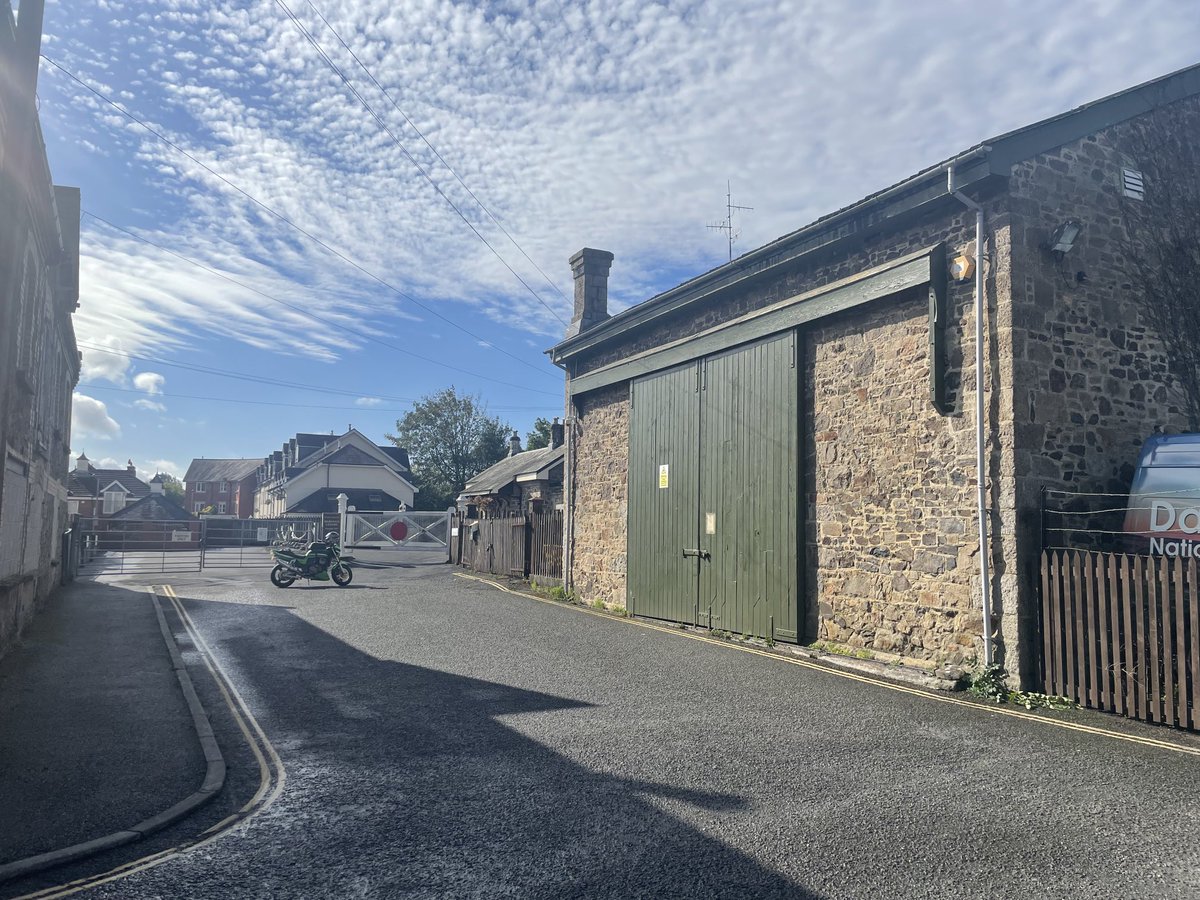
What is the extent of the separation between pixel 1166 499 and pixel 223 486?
89606 mm

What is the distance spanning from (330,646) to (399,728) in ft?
15.0

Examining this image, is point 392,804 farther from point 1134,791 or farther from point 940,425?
point 940,425

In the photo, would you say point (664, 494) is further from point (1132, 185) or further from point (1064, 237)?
point (1132, 185)

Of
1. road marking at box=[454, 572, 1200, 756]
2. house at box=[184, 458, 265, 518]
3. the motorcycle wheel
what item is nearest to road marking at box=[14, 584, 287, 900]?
road marking at box=[454, 572, 1200, 756]

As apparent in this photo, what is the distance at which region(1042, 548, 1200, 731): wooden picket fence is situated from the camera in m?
6.90

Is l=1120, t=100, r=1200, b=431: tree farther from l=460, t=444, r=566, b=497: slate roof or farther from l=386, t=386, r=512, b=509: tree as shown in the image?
l=386, t=386, r=512, b=509: tree

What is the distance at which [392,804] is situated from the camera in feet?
16.3

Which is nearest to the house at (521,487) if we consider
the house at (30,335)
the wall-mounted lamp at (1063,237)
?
the house at (30,335)

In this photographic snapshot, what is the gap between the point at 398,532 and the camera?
34.8 metres

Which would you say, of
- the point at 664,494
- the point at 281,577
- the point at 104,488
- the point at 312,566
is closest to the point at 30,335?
the point at 664,494

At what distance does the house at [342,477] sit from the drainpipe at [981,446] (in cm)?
4893

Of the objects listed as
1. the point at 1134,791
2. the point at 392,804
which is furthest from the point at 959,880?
the point at 392,804

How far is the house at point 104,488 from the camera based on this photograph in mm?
55075

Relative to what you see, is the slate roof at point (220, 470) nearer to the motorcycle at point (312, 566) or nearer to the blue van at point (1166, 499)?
the motorcycle at point (312, 566)
